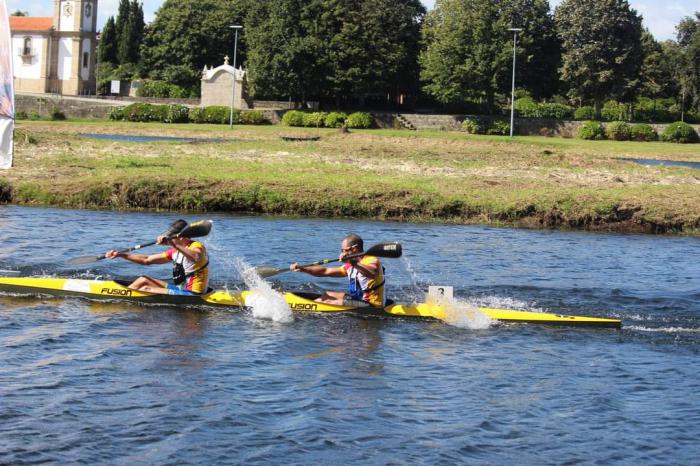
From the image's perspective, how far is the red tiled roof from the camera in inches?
4344

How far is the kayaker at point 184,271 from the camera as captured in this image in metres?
19.9

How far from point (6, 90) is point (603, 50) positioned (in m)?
62.2

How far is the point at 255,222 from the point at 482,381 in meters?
15.8

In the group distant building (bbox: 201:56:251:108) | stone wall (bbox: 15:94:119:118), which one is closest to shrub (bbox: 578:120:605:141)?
distant building (bbox: 201:56:251:108)

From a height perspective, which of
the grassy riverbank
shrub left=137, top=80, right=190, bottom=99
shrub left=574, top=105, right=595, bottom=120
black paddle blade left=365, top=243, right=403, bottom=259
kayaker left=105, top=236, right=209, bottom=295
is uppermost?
shrub left=137, top=80, right=190, bottom=99

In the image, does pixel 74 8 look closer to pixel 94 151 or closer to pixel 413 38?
pixel 413 38

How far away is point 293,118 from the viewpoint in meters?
74.9

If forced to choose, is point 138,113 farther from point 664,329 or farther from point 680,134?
point 664,329

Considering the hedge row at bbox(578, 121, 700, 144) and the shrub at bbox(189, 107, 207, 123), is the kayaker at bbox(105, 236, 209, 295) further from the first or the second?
the hedge row at bbox(578, 121, 700, 144)

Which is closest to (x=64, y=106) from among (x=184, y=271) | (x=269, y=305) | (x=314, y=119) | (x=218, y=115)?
(x=218, y=115)

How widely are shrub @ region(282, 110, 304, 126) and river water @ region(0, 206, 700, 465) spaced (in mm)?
50412

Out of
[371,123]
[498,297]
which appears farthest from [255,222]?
[371,123]

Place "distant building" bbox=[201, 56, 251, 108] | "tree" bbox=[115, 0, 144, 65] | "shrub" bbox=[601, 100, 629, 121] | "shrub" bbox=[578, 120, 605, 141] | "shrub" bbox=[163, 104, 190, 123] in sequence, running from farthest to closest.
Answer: "tree" bbox=[115, 0, 144, 65]
"distant building" bbox=[201, 56, 251, 108]
"shrub" bbox=[601, 100, 629, 121]
"shrub" bbox=[163, 104, 190, 123]
"shrub" bbox=[578, 120, 605, 141]

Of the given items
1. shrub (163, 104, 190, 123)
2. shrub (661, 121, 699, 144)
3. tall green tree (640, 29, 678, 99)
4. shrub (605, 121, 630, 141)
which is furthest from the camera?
tall green tree (640, 29, 678, 99)
